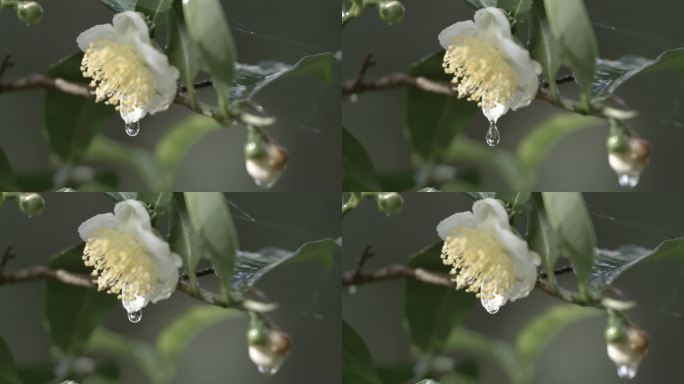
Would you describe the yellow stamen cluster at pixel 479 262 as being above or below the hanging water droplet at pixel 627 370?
above

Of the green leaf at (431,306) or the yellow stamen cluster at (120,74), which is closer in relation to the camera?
the yellow stamen cluster at (120,74)

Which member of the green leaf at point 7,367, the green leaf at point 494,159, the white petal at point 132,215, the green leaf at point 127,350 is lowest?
the green leaf at point 7,367

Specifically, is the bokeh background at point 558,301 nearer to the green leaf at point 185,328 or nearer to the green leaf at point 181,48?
the green leaf at point 185,328

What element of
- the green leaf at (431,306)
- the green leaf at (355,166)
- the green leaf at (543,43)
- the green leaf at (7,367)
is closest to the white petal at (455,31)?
the green leaf at (543,43)

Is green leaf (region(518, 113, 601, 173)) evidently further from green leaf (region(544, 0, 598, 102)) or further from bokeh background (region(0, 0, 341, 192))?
bokeh background (region(0, 0, 341, 192))

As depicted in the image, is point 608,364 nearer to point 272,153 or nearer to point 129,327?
point 272,153

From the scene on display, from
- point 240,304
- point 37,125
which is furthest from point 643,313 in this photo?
point 37,125
